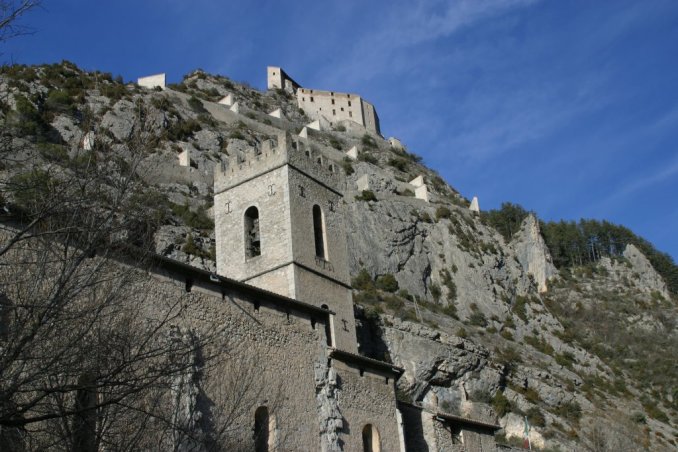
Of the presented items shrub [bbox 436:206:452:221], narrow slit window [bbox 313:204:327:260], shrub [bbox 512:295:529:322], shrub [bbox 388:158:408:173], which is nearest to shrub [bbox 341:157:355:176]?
shrub [bbox 436:206:452:221]

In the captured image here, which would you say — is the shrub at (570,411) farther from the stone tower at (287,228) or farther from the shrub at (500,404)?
the stone tower at (287,228)

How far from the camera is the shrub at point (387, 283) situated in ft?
191

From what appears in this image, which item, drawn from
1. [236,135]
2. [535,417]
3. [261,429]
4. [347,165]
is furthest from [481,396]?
[347,165]

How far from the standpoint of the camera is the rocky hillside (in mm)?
46531

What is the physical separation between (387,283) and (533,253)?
33.3 metres

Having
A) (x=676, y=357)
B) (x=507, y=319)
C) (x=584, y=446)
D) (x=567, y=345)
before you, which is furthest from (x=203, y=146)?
(x=676, y=357)

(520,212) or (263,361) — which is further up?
(520,212)

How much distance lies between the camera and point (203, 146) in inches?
2721

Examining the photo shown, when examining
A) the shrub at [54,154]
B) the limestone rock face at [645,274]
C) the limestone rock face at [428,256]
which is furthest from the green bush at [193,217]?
the limestone rock face at [645,274]

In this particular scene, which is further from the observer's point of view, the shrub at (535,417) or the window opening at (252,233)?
the shrub at (535,417)

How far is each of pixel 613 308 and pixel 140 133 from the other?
2899 inches

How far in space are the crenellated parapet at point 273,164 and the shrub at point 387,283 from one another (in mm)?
22757

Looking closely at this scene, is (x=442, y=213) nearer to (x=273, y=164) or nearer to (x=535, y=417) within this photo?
(x=535, y=417)

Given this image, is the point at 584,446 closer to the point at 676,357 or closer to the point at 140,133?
the point at 676,357
